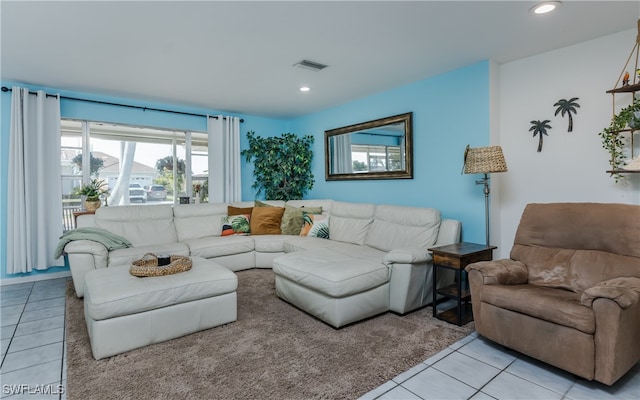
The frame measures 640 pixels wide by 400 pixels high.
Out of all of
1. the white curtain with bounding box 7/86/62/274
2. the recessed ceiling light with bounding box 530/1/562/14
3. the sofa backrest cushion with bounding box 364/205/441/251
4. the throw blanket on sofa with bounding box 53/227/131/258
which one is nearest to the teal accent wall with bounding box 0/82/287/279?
the white curtain with bounding box 7/86/62/274

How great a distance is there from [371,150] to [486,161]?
1824 millimetres

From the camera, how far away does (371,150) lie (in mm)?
4500

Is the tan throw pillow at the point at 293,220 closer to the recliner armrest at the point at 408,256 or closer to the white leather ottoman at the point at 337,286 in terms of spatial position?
the white leather ottoman at the point at 337,286

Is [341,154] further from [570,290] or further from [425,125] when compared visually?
[570,290]

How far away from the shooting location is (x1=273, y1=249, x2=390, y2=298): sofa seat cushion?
8.40 ft

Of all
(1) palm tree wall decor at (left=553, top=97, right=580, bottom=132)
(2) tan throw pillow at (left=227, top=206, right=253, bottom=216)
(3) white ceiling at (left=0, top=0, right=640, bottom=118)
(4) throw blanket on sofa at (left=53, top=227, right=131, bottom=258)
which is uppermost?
(3) white ceiling at (left=0, top=0, right=640, bottom=118)

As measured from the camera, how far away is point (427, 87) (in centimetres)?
379

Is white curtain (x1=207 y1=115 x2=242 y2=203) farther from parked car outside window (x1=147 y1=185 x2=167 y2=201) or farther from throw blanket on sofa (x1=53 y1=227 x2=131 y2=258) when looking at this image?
throw blanket on sofa (x1=53 y1=227 x2=131 y2=258)

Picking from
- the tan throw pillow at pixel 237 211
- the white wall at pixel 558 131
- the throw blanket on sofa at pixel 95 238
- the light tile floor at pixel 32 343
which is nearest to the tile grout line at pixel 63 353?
the light tile floor at pixel 32 343

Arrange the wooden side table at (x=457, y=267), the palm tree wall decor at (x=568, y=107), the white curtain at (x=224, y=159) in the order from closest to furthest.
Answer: the wooden side table at (x=457, y=267)
the palm tree wall decor at (x=568, y=107)
the white curtain at (x=224, y=159)

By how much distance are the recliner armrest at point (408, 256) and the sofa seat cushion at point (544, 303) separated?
622 mm

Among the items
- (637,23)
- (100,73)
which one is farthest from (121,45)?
(637,23)

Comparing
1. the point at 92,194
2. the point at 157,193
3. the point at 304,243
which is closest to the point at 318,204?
the point at 304,243

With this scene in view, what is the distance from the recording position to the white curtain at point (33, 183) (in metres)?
3.82
